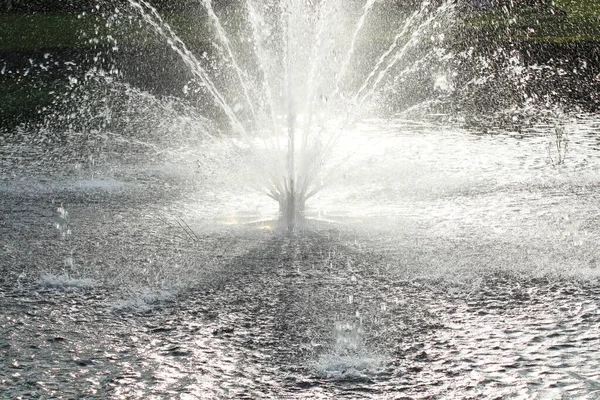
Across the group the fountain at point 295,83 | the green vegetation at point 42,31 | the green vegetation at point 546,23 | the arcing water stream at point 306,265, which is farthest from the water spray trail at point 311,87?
the green vegetation at point 42,31

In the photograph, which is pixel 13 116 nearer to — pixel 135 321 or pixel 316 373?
pixel 135 321

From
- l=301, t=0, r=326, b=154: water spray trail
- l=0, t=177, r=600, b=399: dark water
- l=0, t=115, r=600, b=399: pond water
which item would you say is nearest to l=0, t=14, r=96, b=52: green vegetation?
l=301, t=0, r=326, b=154: water spray trail

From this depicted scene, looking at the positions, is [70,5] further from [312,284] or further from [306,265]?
[312,284]

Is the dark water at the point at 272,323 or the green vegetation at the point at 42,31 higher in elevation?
the green vegetation at the point at 42,31

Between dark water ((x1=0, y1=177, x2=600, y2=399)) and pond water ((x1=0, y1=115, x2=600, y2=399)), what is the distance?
0.01 meters

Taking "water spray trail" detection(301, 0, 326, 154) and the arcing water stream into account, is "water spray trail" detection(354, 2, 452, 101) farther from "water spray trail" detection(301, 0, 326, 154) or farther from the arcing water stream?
the arcing water stream

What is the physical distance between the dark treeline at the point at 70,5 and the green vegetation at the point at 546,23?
24.2 ft

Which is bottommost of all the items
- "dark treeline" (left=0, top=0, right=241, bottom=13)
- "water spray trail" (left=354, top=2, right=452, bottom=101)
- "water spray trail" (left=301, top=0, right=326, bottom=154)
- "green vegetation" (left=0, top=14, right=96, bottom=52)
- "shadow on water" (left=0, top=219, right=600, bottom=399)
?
"shadow on water" (left=0, top=219, right=600, bottom=399)

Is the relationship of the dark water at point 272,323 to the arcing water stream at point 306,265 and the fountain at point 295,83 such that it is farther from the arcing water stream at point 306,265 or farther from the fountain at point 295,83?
the fountain at point 295,83

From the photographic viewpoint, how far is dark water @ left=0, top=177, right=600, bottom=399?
425 centimetres

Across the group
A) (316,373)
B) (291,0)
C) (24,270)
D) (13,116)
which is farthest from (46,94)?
(316,373)

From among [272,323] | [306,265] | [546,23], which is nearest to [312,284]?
[306,265]

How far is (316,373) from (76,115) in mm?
9653

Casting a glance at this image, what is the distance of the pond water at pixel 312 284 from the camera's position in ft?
14.2
